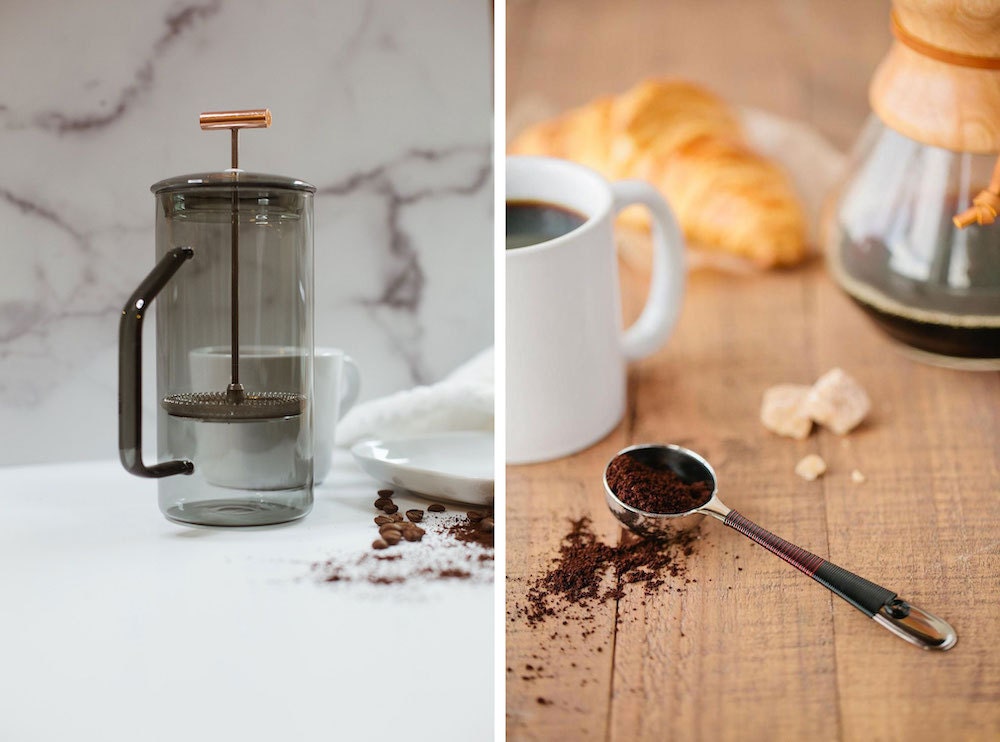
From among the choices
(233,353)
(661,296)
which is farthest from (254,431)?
(661,296)

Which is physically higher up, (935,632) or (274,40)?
(274,40)

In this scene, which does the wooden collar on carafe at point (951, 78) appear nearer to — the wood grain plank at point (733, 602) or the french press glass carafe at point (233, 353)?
the wood grain plank at point (733, 602)

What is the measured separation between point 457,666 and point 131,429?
7.4 inches

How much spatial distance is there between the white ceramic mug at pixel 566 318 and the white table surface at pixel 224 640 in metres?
0.11

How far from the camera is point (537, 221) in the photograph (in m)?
0.50

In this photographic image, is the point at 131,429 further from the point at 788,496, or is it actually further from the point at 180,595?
the point at 788,496

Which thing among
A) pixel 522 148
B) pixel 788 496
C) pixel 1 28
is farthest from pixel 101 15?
pixel 788 496

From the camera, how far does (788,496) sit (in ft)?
1.53

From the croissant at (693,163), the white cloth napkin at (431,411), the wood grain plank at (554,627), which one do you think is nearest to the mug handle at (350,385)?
the white cloth napkin at (431,411)

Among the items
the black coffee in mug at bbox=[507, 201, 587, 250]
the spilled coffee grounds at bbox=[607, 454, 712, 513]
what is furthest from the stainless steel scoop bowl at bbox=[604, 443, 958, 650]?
the black coffee in mug at bbox=[507, 201, 587, 250]

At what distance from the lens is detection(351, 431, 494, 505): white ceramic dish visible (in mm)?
454

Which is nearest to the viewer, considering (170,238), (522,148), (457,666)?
(457,666)

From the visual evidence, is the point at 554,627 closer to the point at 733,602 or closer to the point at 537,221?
the point at 733,602

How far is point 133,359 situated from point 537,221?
22 centimetres
